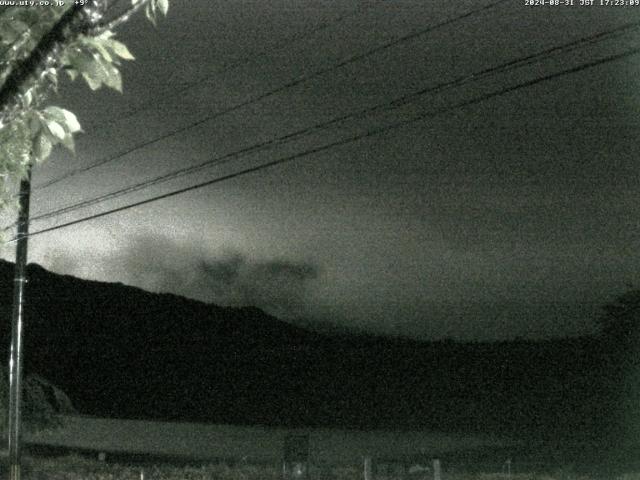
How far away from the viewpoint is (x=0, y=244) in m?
5.67

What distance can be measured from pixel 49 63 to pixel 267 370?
104 metres

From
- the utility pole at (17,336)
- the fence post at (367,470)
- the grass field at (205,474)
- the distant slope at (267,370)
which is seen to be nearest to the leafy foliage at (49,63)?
the fence post at (367,470)

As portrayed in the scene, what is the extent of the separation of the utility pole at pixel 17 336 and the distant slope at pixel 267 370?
24594 mm

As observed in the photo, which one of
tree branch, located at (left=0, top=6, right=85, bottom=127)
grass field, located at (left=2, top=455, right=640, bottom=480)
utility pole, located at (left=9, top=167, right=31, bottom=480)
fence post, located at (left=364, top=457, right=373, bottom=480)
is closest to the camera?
tree branch, located at (left=0, top=6, right=85, bottom=127)

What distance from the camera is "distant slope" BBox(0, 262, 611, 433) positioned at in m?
61.4

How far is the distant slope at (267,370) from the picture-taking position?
201 ft

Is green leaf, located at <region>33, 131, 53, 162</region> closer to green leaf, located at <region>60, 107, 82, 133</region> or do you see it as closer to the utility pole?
green leaf, located at <region>60, 107, 82, 133</region>

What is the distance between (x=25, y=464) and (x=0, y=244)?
25078 millimetres

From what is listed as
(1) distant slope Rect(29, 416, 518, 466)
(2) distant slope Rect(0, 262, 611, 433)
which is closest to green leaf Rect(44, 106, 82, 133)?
(1) distant slope Rect(29, 416, 518, 466)

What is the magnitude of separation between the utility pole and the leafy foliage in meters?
15.4

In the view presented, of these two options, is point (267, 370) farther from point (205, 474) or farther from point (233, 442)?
point (205, 474)

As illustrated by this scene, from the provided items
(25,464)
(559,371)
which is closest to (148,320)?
(559,371)

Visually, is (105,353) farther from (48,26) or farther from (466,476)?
(48,26)

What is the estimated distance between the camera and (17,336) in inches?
770
